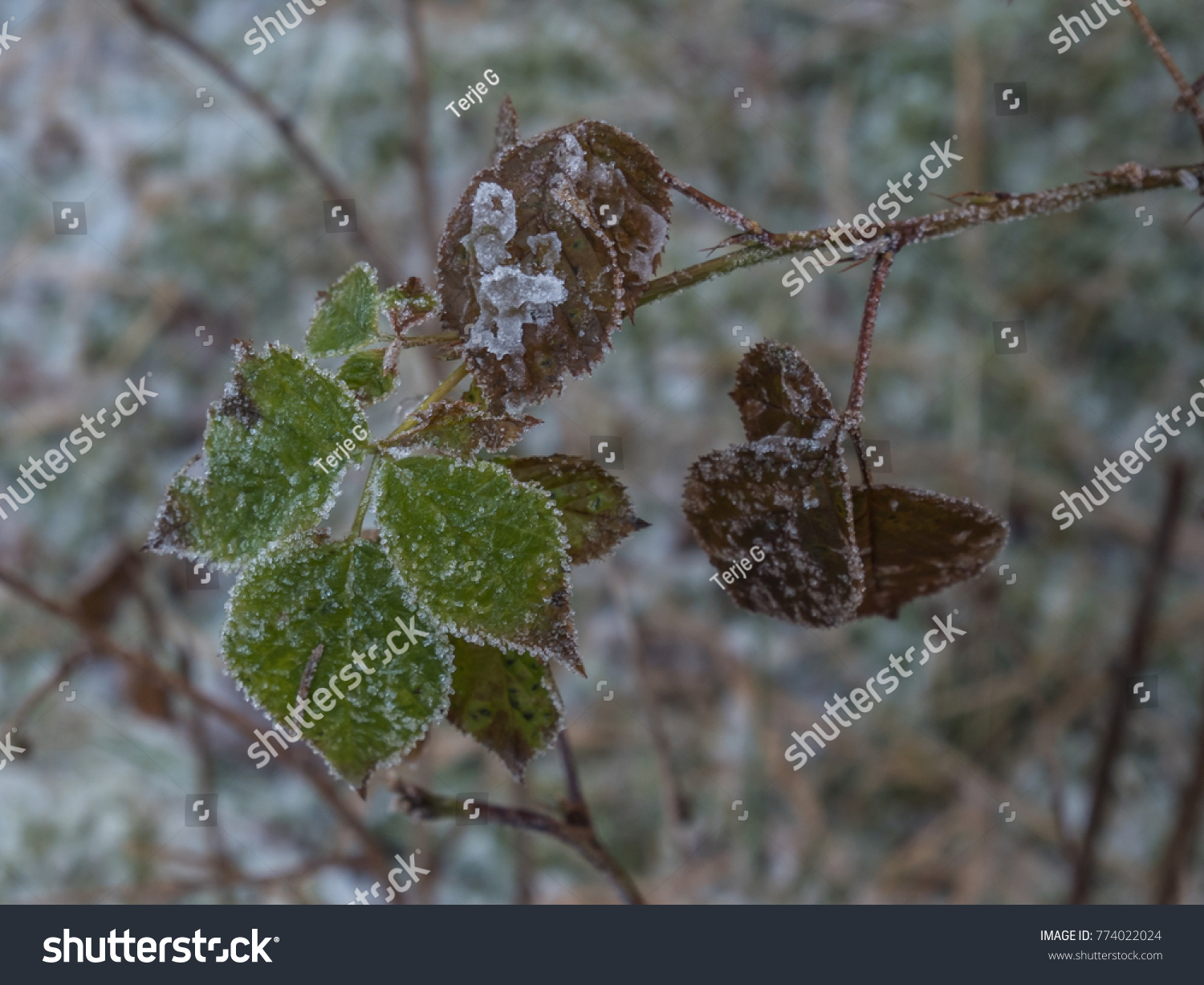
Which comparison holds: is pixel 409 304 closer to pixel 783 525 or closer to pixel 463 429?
pixel 463 429

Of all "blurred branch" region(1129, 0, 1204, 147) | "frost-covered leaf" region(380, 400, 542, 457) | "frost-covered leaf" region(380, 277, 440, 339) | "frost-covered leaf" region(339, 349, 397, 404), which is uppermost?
"blurred branch" region(1129, 0, 1204, 147)

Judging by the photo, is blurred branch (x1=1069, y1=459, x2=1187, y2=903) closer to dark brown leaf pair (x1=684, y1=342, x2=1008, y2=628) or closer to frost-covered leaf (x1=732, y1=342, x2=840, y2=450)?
dark brown leaf pair (x1=684, y1=342, x2=1008, y2=628)

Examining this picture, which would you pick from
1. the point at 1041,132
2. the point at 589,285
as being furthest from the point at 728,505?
the point at 1041,132

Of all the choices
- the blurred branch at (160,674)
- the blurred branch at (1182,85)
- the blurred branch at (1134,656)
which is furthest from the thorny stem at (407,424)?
the blurred branch at (1134,656)

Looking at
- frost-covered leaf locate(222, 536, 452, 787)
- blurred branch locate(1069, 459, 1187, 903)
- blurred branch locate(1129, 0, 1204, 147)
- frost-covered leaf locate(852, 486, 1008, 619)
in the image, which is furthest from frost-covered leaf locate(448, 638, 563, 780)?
blurred branch locate(1069, 459, 1187, 903)

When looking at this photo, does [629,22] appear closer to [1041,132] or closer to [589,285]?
[1041,132]
